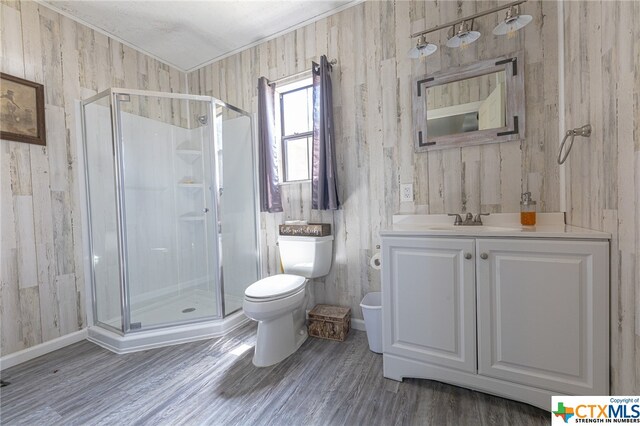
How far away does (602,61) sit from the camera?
1.08 meters

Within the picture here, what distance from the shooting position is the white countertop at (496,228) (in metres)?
1.12

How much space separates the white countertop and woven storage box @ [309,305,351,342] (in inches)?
31.4

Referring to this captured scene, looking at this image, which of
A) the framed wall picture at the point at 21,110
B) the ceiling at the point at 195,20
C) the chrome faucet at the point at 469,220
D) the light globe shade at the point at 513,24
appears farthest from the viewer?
the ceiling at the point at 195,20

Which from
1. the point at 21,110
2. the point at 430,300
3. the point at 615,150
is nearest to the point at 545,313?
the point at 430,300

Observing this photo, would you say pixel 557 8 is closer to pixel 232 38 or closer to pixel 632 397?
pixel 632 397

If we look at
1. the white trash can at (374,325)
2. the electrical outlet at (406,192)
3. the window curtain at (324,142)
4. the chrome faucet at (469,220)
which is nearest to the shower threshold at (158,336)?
the white trash can at (374,325)

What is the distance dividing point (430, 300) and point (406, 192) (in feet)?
2.63

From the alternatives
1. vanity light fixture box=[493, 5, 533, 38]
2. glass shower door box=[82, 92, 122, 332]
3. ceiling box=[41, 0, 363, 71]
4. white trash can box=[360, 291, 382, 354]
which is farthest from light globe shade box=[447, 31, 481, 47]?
glass shower door box=[82, 92, 122, 332]

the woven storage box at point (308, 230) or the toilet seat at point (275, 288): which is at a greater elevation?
the woven storage box at point (308, 230)

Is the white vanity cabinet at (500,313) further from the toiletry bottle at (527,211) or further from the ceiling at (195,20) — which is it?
Result: the ceiling at (195,20)

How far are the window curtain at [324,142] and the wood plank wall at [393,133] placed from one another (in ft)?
0.31

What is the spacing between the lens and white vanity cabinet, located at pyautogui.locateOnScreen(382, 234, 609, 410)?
1077 mm

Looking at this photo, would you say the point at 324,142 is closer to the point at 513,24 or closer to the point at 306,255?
the point at 306,255

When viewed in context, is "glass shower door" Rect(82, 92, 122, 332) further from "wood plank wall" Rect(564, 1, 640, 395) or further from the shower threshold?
"wood plank wall" Rect(564, 1, 640, 395)
